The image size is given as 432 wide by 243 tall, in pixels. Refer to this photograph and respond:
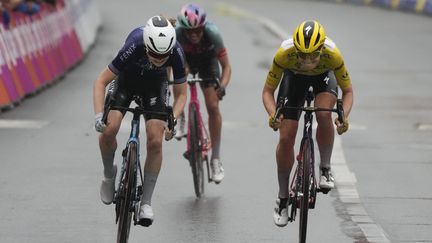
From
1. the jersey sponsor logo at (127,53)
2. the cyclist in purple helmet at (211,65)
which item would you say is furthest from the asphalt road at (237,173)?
the jersey sponsor logo at (127,53)

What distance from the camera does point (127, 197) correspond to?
9133 mm

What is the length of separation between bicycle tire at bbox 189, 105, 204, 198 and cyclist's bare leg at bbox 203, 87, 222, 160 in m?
0.39

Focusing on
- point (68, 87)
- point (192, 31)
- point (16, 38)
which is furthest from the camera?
point (68, 87)

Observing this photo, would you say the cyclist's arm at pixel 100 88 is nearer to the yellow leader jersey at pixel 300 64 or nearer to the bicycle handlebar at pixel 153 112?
the bicycle handlebar at pixel 153 112

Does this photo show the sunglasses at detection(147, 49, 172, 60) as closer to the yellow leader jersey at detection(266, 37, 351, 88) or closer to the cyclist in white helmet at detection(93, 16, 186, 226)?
the cyclist in white helmet at detection(93, 16, 186, 226)

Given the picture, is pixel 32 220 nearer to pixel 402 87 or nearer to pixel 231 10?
pixel 402 87

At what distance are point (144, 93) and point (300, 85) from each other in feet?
4.14

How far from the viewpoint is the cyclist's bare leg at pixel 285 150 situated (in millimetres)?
9812

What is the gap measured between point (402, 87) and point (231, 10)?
76.9 ft

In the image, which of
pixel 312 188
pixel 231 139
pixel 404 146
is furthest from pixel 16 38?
pixel 312 188

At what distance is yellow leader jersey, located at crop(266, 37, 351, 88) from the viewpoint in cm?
970

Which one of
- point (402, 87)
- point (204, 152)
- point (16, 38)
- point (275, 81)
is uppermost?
point (275, 81)

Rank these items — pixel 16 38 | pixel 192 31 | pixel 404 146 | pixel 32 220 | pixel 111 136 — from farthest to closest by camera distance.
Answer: pixel 16 38, pixel 404 146, pixel 192 31, pixel 32 220, pixel 111 136

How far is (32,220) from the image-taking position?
10773 mm
